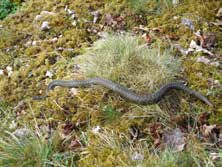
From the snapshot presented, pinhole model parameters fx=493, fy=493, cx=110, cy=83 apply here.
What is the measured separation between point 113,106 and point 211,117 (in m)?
0.88

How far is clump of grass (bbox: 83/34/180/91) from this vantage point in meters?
4.55

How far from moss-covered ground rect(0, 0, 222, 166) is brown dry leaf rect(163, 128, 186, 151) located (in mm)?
50

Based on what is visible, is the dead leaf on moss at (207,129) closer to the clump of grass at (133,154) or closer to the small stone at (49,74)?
the clump of grass at (133,154)

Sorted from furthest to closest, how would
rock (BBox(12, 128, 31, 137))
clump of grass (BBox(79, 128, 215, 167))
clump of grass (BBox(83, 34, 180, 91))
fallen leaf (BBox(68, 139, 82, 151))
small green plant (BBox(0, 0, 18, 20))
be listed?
small green plant (BBox(0, 0, 18, 20)) → clump of grass (BBox(83, 34, 180, 91)) → rock (BBox(12, 128, 31, 137)) → fallen leaf (BBox(68, 139, 82, 151)) → clump of grass (BBox(79, 128, 215, 167))

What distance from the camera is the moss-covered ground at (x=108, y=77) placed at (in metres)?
4.00

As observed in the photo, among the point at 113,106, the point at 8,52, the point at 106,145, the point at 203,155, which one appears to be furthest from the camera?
the point at 8,52

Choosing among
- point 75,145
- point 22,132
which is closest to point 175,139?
point 75,145

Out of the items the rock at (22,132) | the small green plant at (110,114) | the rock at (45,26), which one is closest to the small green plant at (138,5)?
the rock at (45,26)

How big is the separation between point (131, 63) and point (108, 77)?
259mm

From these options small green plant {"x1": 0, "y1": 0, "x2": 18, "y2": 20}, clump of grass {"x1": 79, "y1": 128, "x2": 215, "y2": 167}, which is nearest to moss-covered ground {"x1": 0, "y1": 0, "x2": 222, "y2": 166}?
clump of grass {"x1": 79, "y1": 128, "x2": 215, "y2": 167}

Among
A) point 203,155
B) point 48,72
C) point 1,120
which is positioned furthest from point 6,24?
point 203,155

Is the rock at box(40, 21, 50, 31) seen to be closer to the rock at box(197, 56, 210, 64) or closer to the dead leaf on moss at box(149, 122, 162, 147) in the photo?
the rock at box(197, 56, 210, 64)

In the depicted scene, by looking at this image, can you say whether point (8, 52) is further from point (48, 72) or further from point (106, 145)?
point (106, 145)

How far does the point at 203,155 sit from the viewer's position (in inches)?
147
